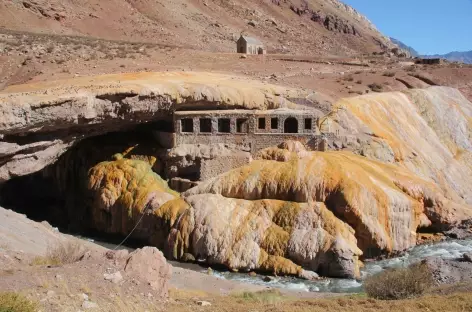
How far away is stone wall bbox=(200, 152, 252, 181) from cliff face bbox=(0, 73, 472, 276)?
573 mm

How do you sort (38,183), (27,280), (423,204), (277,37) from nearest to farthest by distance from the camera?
(27,280)
(423,204)
(38,183)
(277,37)

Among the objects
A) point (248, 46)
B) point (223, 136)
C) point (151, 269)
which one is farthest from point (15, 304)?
point (248, 46)

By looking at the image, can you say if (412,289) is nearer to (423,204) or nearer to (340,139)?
(423,204)

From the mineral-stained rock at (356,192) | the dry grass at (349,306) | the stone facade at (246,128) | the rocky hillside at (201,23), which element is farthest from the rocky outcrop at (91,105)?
the rocky hillside at (201,23)

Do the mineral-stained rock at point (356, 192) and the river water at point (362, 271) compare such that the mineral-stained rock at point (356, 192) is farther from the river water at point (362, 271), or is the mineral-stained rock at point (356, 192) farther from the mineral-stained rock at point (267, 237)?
the river water at point (362, 271)

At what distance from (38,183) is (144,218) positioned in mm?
10529

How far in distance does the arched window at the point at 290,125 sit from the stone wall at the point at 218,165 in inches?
151

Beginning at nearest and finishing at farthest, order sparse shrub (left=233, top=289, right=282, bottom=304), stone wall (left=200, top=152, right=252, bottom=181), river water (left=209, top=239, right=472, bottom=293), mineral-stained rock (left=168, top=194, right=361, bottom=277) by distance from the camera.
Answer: sparse shrub (left=233, top=289, right=282, bottom=304) → river water (left=209, top=239, right=472, bottom=293) → mineral-stained rock (left=168, top=194, right=361, bottom=277) → stone wall (left=200, top=152, right=252, bottom=181)

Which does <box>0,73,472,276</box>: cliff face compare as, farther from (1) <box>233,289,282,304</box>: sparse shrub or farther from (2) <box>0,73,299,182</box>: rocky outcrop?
(1) <box>233,289,282,304</box>: sparse shrub

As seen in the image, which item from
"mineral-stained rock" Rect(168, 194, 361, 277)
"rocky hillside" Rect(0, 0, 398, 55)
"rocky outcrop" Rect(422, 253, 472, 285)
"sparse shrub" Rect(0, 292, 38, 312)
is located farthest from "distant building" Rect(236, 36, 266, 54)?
"sparse shrub" Rect(0, 292, 38, 312)

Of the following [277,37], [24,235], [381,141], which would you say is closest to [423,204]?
[381,141]

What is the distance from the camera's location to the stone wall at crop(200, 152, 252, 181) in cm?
2819

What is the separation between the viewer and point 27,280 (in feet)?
38.0

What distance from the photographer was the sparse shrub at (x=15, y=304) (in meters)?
9.41
